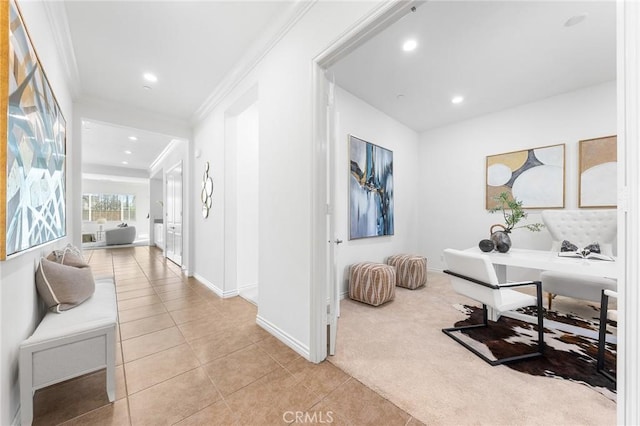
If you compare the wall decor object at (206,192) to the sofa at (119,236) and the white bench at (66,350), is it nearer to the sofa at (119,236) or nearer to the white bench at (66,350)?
the white bench at (66,350)

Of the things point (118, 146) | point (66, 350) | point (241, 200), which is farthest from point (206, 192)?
point (118, 146)

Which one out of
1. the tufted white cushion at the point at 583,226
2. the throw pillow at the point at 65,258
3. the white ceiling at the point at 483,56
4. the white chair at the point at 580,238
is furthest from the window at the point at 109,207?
the tufted white cushion at the point at 583,226

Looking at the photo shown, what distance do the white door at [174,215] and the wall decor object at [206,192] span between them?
58.5 inches

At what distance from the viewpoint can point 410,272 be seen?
11.7ft

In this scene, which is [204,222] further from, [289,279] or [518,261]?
[518,261]

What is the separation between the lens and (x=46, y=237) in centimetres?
164

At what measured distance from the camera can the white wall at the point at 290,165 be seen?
183 cm

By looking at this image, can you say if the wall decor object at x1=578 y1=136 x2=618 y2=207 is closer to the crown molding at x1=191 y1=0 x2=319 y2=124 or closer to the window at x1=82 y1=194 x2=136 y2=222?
the crown molding at x1=191 y1=0 x2=319 y2=124

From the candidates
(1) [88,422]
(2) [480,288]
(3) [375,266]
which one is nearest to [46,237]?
(1) [88,422]

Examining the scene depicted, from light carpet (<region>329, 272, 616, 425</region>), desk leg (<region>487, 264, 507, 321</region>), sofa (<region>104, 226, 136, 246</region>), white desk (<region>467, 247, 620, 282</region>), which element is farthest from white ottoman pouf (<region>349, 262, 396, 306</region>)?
sofa (<region>104, 226, 136, 246</region>)

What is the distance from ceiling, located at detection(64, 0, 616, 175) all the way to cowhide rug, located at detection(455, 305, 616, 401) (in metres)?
2.79

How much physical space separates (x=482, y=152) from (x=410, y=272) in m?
2.49

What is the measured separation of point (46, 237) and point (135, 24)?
1.91 m

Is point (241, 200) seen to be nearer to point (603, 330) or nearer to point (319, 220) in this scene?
point (319, 220)
